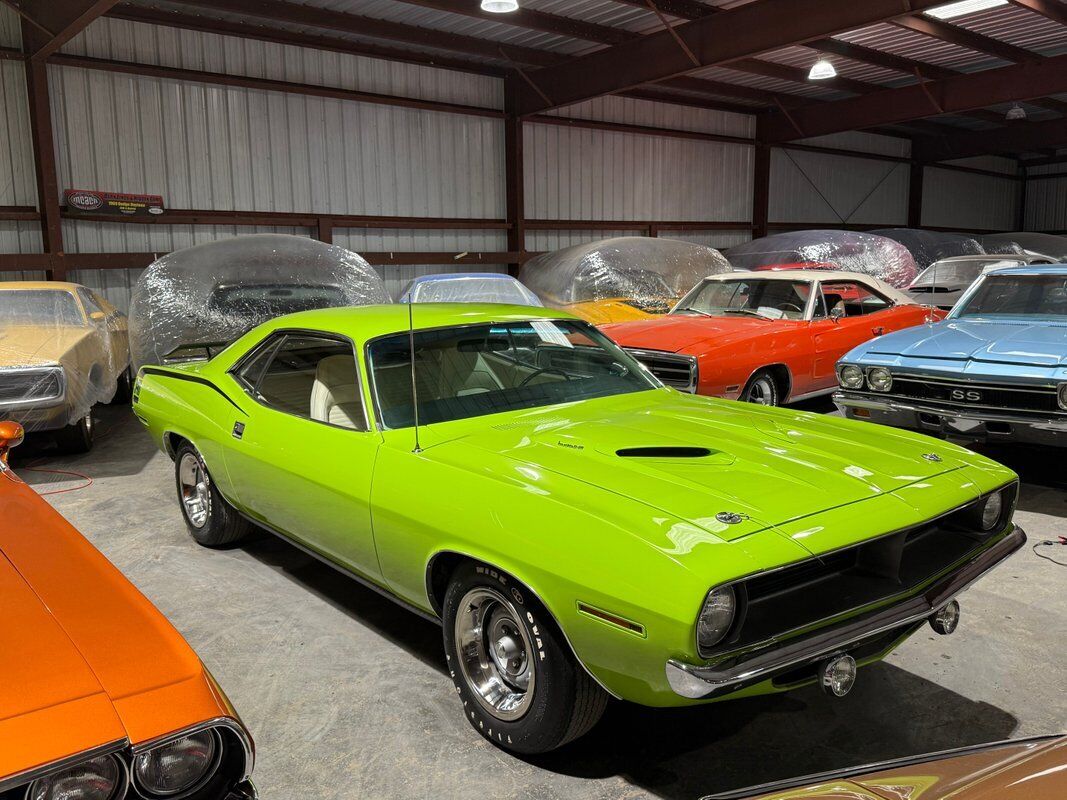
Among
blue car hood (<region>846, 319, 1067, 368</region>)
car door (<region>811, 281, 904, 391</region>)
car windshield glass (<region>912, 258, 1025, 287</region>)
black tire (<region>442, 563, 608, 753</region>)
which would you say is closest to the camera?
black tire (<region>442, 563, 608, 753</region>)

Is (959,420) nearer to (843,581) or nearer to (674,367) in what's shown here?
(674,367)

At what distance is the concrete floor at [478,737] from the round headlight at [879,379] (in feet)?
4.95

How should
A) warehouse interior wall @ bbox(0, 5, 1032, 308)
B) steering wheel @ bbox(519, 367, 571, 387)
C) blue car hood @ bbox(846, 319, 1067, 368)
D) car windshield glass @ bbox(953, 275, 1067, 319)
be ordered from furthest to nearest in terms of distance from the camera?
warehouse interior wall @ bbox(0, 5, 1032, 308) → car windshield glass @ bbox(953, 275, 1067, 319) → blue car hood @ bbox(846, 319, 1067, 368) → steering wheel @ bbox(519, 367, 571, 387)

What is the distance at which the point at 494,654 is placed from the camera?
105 inches

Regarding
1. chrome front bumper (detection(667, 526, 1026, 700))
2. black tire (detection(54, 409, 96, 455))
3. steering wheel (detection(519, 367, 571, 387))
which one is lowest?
black tire (detection(54, 409, 96, 455))

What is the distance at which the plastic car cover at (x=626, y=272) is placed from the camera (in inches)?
462

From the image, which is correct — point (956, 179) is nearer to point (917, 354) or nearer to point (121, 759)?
point (917, 354)

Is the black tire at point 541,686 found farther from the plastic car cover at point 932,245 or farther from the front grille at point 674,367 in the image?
the plastic car cover at point 932,245

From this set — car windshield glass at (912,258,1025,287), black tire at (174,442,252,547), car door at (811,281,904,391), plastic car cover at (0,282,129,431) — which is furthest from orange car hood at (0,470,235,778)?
car windshield glass at (912,258,1025,287)

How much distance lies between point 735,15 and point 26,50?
28.6 ft

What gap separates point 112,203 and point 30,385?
5219mm

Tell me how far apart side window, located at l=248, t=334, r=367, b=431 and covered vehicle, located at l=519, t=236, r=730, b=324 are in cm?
721

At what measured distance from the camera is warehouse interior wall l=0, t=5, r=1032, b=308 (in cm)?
1063

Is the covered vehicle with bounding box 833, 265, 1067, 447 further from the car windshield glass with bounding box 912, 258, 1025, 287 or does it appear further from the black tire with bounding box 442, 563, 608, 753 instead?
the car windshield glass with bounding box 912, 258, 1025, 287
